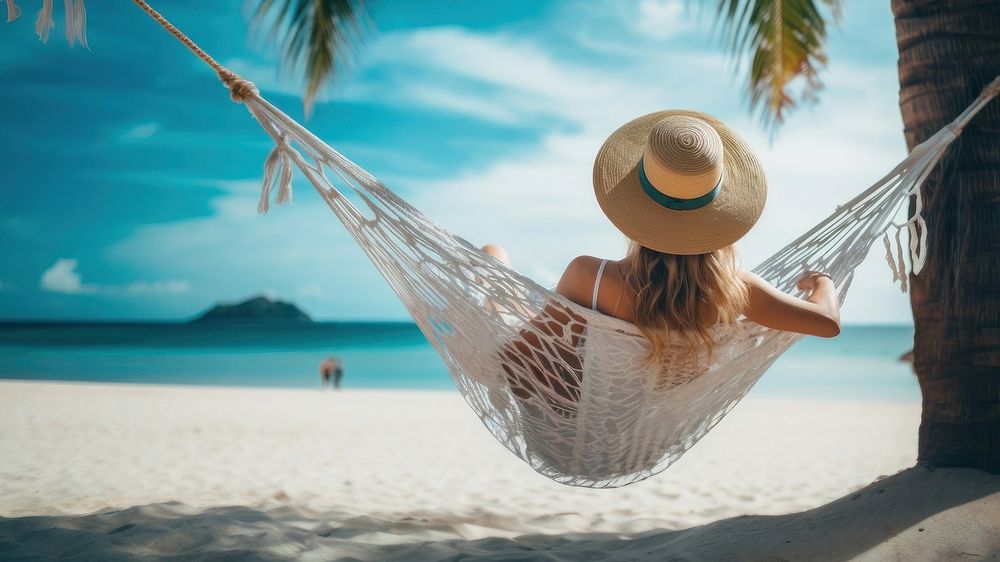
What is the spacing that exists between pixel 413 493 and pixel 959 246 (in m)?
2.12

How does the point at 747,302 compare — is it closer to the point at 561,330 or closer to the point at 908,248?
the point at 561,330

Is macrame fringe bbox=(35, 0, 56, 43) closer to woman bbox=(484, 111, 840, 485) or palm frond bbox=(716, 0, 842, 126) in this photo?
woman bbox=(484, 111, 840, 485)

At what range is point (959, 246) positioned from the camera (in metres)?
1.44

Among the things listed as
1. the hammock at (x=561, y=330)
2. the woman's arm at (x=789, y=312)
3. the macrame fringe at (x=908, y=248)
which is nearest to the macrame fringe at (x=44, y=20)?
the hammock at (x=561, y=330)

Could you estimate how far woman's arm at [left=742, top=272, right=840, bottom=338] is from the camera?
125cm

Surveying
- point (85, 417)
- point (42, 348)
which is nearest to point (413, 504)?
point (85, 417)

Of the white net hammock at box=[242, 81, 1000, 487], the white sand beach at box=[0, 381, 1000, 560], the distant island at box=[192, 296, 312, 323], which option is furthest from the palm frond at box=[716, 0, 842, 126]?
the distant island at box=[192, 296, 312, 323]

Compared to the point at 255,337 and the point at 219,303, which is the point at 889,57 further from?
the point at 219,303

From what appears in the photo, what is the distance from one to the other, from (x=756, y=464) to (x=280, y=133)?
321 cm

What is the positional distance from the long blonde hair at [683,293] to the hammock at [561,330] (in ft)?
0.16

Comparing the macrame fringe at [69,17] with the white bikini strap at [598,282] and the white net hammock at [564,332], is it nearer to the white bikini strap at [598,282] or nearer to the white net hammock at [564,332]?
the white net hammock at [564,332]

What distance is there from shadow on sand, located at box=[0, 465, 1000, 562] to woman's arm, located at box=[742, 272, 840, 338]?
1.38ft

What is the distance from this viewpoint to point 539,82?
21547 mm

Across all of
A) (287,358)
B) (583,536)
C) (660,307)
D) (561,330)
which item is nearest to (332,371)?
(287,358)
